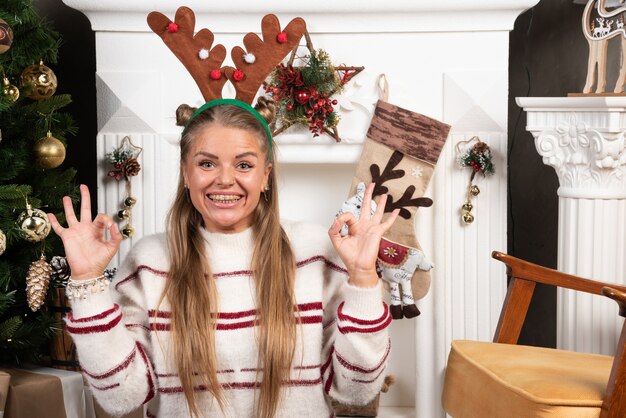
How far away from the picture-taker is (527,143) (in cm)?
350

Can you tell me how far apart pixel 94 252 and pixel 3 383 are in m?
0.80

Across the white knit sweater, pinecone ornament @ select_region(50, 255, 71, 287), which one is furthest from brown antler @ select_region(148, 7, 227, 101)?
pinecone ornament @ select_region(50, 255, 71, 287)

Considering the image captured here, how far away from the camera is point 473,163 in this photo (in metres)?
2.83

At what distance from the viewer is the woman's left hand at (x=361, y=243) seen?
1661 mm

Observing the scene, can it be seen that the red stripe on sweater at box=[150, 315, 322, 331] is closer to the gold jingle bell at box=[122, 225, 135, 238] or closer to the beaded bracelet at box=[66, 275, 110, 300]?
the beaded bracelet at box=[66, 275, 110, 300]

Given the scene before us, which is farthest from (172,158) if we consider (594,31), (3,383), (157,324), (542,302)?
(542,302)

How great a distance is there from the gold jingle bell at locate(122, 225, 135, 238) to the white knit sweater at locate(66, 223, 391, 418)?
40.6 inches

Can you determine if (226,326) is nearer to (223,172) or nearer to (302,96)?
(223,172)

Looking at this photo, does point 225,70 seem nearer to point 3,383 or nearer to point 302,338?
point 302,338

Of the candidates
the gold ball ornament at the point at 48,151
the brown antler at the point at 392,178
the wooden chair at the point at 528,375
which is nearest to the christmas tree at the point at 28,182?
the gold ball ornament at the point at 48,151

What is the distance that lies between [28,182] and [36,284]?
0.35 m

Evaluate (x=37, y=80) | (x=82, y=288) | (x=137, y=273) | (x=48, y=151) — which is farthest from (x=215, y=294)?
(x=37, y=80)

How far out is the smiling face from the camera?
1.77 meters

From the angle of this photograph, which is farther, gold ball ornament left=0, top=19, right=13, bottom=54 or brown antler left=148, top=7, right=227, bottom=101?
gold ball ornament left=0, top=19, right=13, bottom=54
